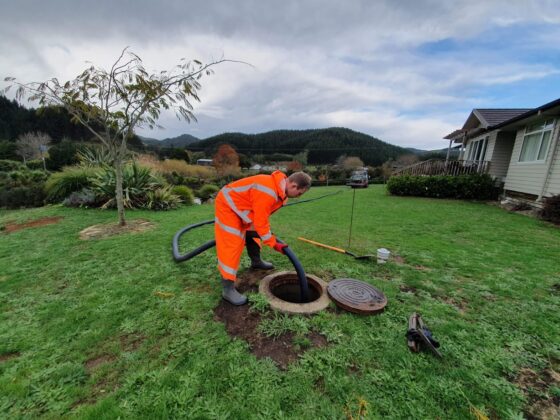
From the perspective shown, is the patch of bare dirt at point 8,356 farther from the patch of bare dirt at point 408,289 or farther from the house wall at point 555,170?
the house wall at point 555,170

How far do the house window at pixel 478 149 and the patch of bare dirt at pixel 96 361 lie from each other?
54.7 feet

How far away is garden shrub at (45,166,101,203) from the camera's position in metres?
8.17

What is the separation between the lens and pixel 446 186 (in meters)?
10.7

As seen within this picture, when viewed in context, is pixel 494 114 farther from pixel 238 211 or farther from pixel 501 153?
pixel 238 211

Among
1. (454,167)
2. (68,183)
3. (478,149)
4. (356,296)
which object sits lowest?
(356,296)

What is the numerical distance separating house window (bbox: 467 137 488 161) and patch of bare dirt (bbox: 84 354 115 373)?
1666 centimetres

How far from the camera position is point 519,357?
1751 mm

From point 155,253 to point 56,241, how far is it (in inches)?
Result: 84.2

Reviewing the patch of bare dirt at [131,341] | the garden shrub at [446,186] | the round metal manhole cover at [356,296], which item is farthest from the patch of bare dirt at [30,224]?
the garden shrub at [446,186]

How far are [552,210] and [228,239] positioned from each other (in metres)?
8.70

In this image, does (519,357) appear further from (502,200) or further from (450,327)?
(502,200)

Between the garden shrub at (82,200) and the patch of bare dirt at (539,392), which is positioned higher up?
the patch of bare dirt at (539,392)

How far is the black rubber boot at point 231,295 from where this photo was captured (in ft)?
7.55

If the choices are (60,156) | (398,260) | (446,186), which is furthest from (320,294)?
(60,156)
